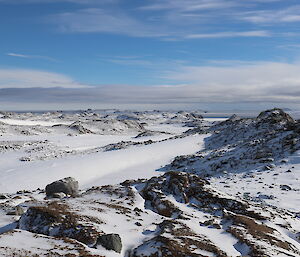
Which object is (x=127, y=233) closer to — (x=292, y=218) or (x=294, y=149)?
(x=292, y=218)

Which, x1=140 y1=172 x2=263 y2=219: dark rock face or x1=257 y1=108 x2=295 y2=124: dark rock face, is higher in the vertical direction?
x1=257 y1=108 x2=295 y2=124: dark rock face

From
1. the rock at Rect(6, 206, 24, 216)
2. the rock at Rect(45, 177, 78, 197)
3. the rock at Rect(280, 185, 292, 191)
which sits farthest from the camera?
the rock at Rect(280, 185, 292, 191)

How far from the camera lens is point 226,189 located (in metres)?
20.1

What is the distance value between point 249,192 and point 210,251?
1042cm

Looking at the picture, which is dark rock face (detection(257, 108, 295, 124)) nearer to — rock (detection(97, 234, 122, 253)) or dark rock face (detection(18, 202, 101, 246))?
dark rock face (detection(18, 202, 101, 246))

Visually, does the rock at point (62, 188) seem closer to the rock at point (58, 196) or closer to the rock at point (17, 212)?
the rock at point (58, 196)

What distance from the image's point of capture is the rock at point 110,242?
9118 mm

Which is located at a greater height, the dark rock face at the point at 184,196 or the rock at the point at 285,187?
the dark rock face at the point at 184,196

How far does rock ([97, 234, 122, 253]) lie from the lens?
29.9 ft

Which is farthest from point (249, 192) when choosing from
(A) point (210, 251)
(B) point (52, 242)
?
(B) point (52, 242)

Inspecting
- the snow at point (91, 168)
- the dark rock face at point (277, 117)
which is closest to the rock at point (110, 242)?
the snow at point (91, 168)

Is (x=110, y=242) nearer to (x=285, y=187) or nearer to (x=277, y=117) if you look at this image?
(x=285, y=187)

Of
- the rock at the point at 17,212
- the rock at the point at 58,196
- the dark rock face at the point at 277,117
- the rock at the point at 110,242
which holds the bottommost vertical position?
the rock at the point at 58,196

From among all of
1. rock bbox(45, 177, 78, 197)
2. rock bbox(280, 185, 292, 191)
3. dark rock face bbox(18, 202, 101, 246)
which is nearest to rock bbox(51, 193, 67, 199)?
rock bbox(45, 177, 78, 197)
